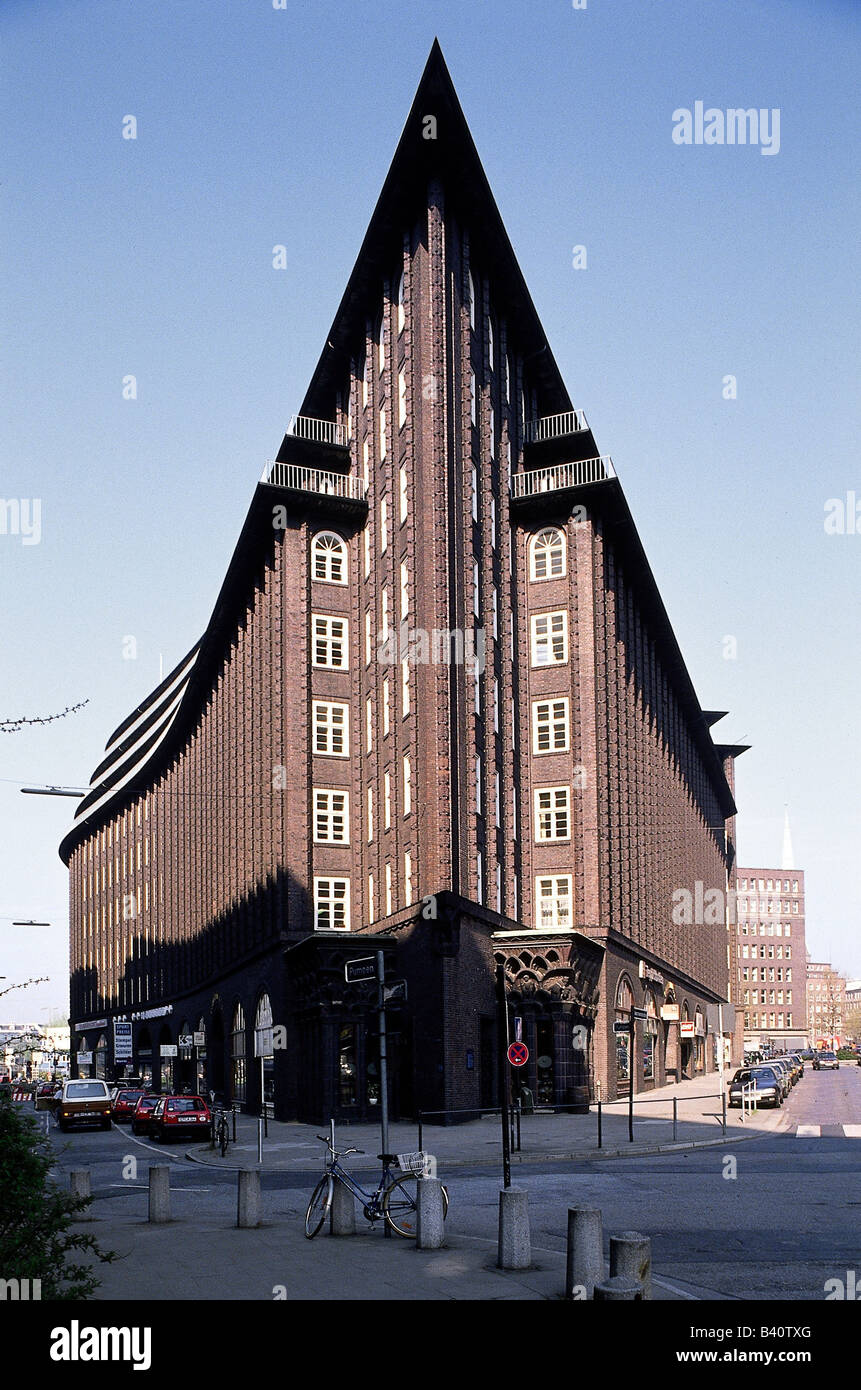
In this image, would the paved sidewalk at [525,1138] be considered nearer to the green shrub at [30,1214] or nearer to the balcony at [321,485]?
the green shrub at [30,1214]

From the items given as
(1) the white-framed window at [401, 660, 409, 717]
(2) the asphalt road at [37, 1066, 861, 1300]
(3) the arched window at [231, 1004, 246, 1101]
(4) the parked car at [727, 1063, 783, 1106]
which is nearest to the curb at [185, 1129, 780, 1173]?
(2) the asphalt road at [37, 1066, 861, 1300]

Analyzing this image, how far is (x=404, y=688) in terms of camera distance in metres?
49.6

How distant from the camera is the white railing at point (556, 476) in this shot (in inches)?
2217

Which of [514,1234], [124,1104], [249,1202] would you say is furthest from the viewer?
[124,1104]

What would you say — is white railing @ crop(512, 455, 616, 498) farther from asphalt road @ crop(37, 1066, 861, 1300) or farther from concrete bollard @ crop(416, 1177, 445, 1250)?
concrete bollard @ crop(416, 1177, 445, 1250)

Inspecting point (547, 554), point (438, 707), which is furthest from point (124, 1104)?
point (547, 554)

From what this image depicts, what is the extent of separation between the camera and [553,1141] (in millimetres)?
35406

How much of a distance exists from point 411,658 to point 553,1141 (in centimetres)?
1815

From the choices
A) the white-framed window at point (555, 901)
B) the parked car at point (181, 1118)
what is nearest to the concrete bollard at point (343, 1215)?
the parked car at point (181, 1118)

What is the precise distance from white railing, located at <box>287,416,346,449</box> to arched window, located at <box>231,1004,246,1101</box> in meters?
24.9

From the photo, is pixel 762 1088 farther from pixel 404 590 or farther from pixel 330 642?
pixel 330 642

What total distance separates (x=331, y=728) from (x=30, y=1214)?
148 ft

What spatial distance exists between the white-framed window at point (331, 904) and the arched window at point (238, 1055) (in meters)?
10.1
